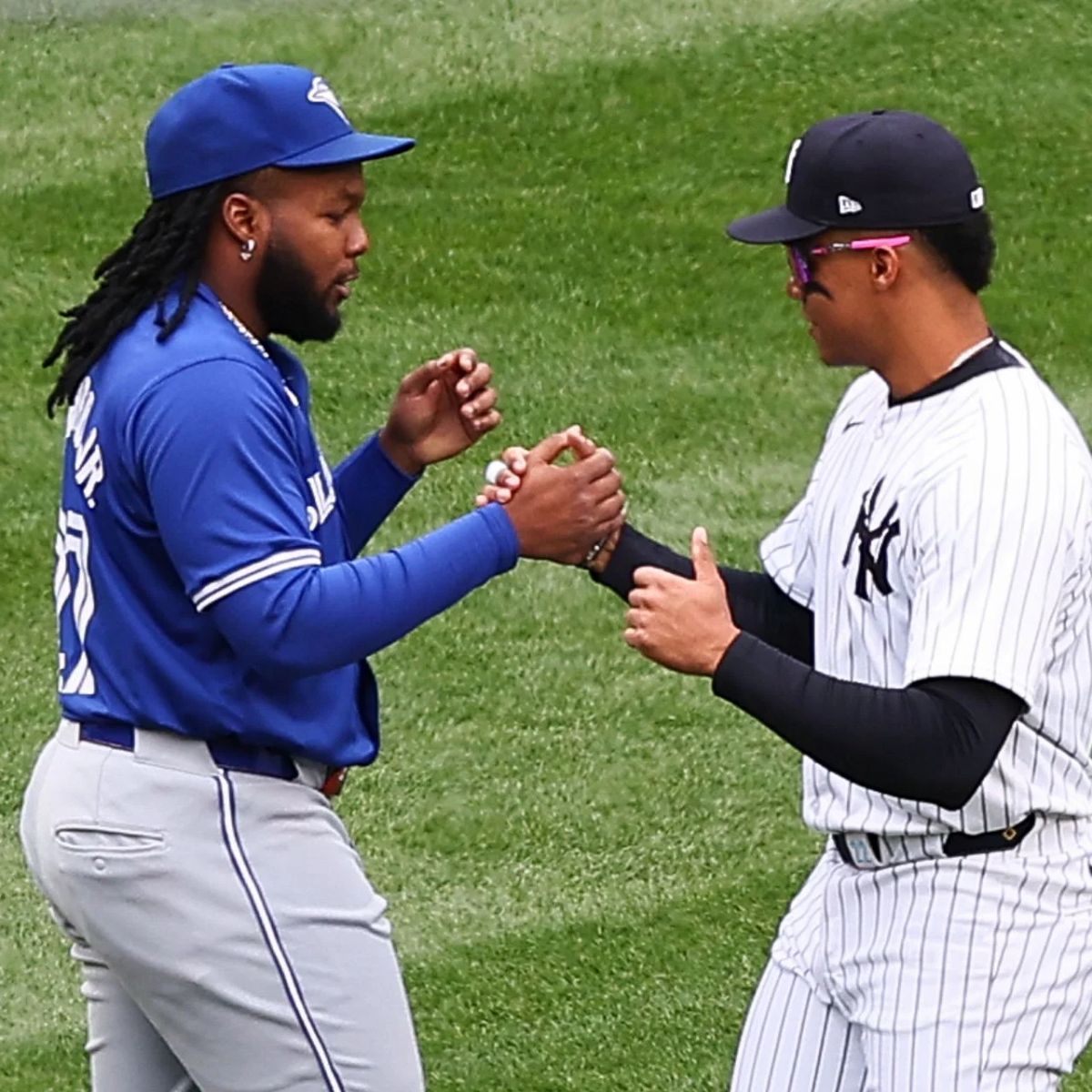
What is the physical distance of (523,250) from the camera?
8250mm

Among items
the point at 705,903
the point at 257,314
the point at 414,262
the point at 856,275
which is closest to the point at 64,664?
the point at 257,314

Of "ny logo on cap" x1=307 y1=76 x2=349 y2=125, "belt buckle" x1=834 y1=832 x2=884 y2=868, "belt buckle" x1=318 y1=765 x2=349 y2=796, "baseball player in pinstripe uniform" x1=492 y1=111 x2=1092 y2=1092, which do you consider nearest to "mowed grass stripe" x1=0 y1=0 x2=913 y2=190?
"ny logo on cap" x1=307 y1=76 x2=349 y2=125

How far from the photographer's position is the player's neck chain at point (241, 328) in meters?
2.99

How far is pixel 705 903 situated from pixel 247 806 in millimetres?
2160

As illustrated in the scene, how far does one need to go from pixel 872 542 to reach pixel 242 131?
96cm

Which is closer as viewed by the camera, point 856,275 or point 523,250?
point 856,275

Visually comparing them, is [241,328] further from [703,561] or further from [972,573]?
Answer: [972,573]

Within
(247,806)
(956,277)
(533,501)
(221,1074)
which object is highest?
(956,277)

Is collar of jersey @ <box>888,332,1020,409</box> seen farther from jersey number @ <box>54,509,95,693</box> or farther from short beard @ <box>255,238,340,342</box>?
jersey number @ <box>54,509,95,693</box>

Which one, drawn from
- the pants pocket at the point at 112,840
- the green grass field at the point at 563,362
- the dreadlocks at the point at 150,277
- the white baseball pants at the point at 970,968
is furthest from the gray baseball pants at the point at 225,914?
the green grass field at the point at 563,362

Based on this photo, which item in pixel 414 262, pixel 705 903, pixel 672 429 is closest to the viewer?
pixel 705 903

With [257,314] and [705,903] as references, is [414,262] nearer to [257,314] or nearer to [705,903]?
[705,903]

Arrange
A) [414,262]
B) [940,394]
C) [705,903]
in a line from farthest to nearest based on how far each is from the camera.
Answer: [414,262], [705,903], [940,394]

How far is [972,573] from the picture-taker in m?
2.74
